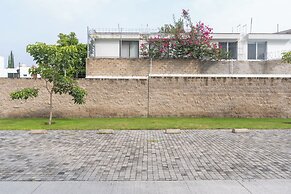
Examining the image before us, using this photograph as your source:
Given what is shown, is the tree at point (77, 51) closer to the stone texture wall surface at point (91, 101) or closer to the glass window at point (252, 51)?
the stone texture wall surface at point (91, 101)

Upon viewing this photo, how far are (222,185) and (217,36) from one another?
20832 mm

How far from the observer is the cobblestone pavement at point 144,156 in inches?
225

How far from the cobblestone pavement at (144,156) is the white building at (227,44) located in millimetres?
13577

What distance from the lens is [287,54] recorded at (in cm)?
1566

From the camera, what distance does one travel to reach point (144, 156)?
742cm

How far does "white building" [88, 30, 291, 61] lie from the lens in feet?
77.4

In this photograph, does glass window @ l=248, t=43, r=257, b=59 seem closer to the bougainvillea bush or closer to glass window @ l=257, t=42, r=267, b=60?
glass window @ l=257, t=42, r=267, b=60

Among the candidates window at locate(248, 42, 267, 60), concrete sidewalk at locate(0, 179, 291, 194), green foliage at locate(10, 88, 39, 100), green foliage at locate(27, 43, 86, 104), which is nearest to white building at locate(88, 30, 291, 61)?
window at locate(248, 42, 267, 60)

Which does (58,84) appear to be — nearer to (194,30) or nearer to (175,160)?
(175,160)

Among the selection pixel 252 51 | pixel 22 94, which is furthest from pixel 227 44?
pixel 22 94

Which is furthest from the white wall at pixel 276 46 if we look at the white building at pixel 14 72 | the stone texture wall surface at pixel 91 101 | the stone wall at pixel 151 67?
the white building at pixel 14 72

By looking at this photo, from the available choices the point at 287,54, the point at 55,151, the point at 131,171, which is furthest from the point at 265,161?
the point at 287,54

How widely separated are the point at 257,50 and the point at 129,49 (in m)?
11.7

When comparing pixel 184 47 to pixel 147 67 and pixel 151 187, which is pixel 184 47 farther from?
pixel 151 187
